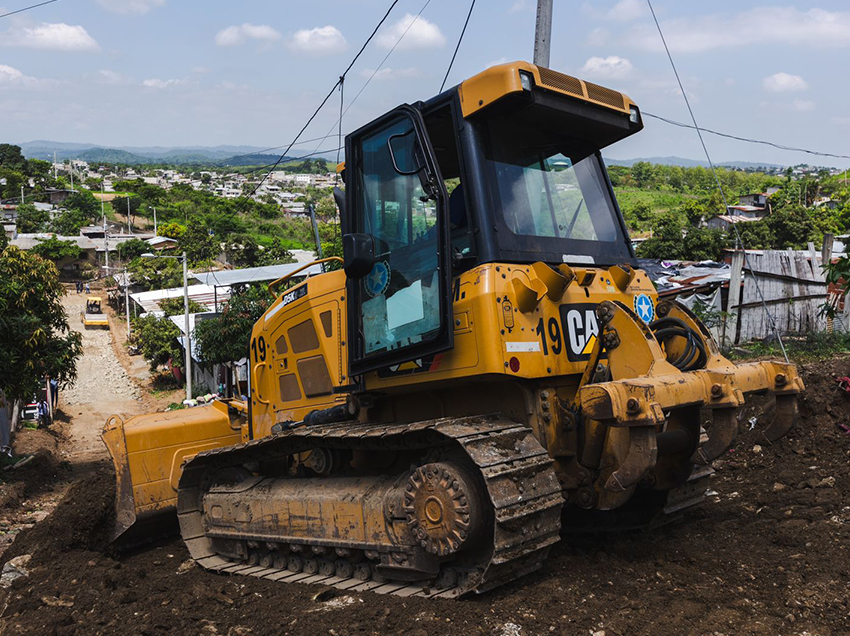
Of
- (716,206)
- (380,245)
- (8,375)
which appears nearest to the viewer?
(380,245)

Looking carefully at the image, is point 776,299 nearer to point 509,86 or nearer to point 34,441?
point 509,86

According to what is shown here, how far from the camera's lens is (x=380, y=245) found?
17.7 ft

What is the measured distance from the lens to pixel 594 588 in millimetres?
4621

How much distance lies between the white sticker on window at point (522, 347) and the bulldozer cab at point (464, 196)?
375mm

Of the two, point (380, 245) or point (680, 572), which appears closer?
point (680, 572)

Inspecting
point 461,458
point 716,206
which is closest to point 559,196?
point 461,458

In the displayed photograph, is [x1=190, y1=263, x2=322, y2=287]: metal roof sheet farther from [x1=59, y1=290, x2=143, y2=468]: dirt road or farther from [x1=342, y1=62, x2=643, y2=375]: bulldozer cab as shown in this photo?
[x1=342, y1=62, x2=643, y2=375]: bulldozer cab

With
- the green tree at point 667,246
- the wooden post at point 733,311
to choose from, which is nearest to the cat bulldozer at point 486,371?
the wooden post at point 733,311

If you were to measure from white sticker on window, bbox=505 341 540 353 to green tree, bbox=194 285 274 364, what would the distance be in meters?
21.8

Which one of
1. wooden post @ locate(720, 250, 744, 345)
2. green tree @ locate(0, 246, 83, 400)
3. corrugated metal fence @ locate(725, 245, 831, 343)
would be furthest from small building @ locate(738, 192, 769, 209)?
green tree @ locate(0, 246, 83, 400)

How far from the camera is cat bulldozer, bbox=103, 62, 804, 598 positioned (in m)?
4.44

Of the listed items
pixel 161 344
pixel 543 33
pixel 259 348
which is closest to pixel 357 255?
pixel 259 348

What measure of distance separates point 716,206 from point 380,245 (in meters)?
64.0

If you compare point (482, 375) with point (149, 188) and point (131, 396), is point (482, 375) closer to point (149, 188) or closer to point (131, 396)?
point (131, 396)
